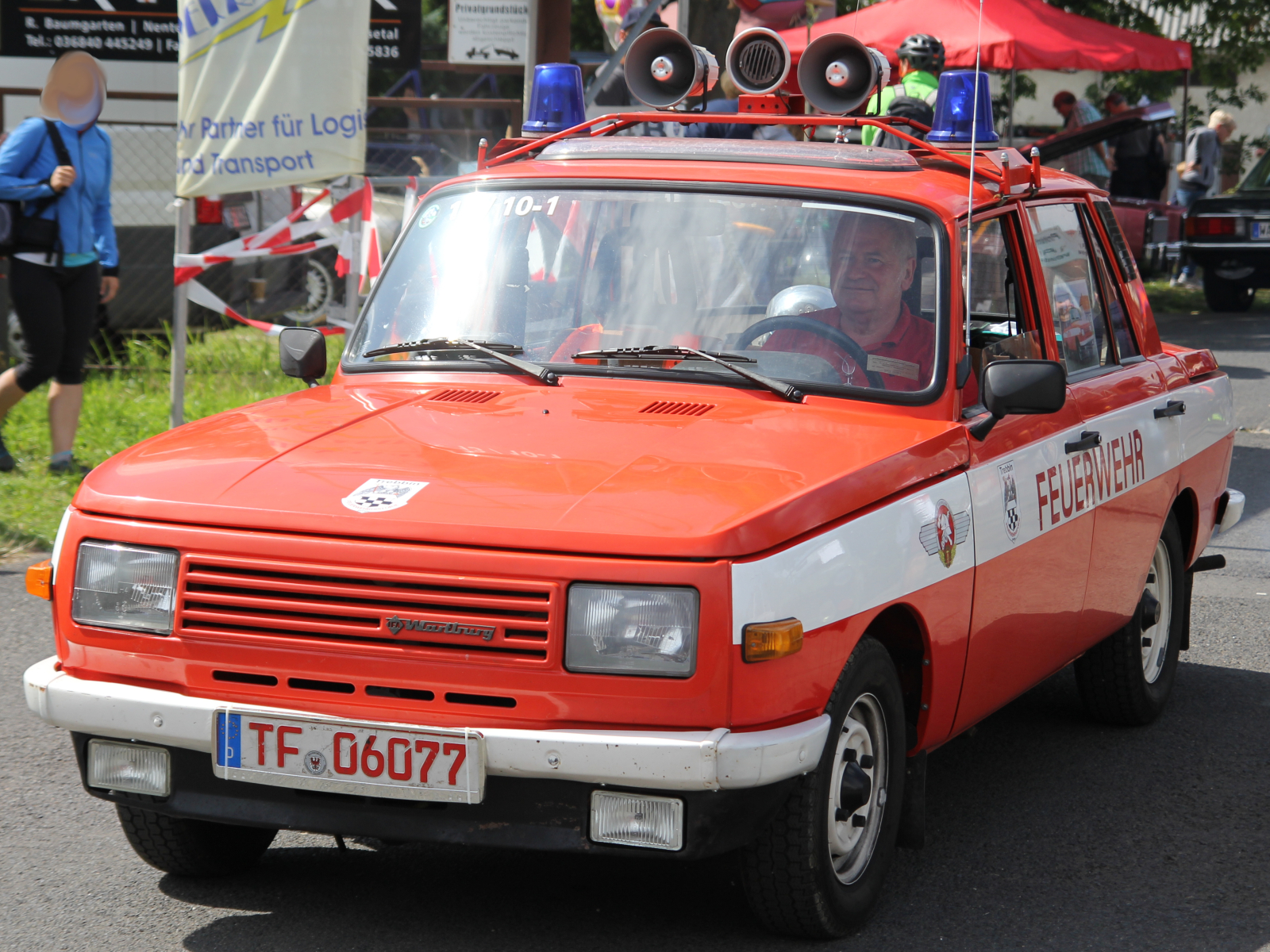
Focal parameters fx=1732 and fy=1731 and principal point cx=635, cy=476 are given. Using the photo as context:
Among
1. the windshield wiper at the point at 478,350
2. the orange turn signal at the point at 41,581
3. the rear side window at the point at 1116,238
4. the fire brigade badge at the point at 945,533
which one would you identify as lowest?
the orange turn signal at the point at 41,581

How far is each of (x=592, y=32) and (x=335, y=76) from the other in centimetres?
1953

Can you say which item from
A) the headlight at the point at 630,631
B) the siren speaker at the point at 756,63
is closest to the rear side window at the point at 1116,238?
the siren speaker at the point at 756,63

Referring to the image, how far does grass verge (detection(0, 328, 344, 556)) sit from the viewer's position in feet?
27.3

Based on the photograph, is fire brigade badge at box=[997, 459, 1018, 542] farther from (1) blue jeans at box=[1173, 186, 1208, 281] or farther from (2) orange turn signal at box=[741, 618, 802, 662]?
(1) blue jeans at box=[1173, 186, 1208, 281]

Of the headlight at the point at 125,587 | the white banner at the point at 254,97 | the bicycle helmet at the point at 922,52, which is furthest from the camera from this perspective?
the bicycle helmet at the point at 922,52

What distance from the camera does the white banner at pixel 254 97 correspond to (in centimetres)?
883

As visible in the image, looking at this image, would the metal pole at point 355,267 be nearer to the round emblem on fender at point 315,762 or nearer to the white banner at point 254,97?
the white banner at point 254,97

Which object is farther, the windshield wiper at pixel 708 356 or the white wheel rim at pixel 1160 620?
the white wheel rim at pixel 1160 620

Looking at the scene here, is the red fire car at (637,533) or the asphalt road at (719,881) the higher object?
the red fire car at (637,533)

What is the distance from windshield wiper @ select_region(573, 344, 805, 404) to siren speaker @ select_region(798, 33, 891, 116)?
150cm

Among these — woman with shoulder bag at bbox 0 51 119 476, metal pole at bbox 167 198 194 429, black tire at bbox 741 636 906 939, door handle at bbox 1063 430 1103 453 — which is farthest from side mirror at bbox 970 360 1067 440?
woman with shoulder bag at bbox 0 51 119 476

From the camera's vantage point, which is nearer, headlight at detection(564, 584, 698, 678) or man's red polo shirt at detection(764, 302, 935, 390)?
headlight at detection(564, 584, 698, 678)

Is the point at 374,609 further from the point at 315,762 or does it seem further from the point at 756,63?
the point at 756,63

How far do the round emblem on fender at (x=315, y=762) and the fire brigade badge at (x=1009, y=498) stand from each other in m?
1.91
